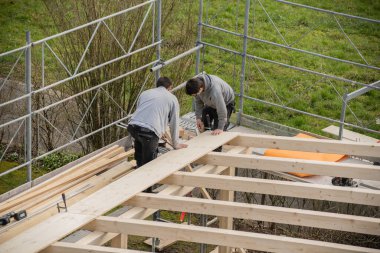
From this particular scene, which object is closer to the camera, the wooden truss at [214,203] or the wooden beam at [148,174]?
the wooden truss at [214,203]

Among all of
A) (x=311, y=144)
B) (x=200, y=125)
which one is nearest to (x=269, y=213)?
(x=311, y=144)

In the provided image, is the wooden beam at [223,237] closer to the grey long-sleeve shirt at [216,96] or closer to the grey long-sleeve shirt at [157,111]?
the grey long-sleeve shirt at [157,111]

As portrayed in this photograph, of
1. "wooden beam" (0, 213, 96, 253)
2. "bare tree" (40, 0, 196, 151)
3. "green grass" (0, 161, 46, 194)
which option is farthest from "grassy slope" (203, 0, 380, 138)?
"wooden beam" (0, 213, 96, 253)

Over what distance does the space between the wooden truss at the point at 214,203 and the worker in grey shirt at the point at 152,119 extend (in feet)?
0.76

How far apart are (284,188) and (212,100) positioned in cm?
180

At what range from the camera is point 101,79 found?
14227 millimetres

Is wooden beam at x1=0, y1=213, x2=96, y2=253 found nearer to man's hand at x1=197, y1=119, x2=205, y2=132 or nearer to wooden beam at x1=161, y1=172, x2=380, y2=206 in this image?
wooden beam at x1=161, y1=172, x2=380, y2=206

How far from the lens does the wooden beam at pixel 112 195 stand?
9070mm

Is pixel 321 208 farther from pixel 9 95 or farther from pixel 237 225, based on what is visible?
pixel 9 95

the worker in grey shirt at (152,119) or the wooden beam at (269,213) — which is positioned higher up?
the worker in grey shirt at (152,119)

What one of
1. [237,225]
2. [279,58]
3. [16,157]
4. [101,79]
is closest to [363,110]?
[279,58]

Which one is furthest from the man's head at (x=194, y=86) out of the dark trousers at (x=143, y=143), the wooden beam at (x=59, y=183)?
the wooden beam at (x=59, y=183)

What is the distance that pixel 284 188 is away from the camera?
33.6 feet

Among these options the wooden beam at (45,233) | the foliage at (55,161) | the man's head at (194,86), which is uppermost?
the man's head at (194,86)
